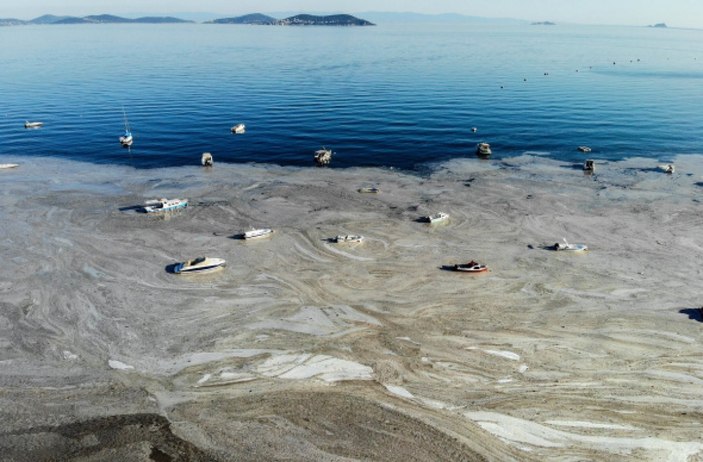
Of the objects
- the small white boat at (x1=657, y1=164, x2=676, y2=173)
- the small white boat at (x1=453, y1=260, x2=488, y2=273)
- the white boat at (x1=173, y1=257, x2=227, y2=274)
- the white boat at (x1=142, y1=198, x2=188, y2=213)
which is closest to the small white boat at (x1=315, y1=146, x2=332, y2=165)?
the white boat at (x1=142, y1=198, x2=188, y2=213)

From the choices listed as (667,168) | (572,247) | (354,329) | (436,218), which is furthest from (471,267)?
(667,168)

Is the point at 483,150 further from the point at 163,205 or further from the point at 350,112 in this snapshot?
the point at 163,205

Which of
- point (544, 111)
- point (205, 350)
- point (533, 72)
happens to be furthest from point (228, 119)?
point (533, 72)

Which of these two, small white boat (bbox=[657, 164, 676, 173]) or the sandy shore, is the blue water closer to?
small white boat (bbox=[657, 164, 676, 173])

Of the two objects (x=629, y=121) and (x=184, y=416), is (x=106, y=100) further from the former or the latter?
(x=629, y=121)

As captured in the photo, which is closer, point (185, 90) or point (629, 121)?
point (629, 121)

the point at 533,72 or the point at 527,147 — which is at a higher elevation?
the point at 533,72

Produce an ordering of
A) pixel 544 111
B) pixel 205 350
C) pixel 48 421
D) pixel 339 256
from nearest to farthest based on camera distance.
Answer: pixel 48 421 < pixel 205 350 < pixel 339 256 < pixel 544 111
